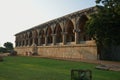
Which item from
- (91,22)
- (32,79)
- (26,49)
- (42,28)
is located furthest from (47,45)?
(32,79)

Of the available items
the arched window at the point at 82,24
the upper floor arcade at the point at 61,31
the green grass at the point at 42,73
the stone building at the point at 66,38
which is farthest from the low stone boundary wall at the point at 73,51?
the green grass at the point at 42,73

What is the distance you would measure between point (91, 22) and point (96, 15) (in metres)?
0.97

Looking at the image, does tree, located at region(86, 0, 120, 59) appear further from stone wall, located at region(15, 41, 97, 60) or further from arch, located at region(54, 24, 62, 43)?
arch, located at region(54, 24, 62, 43)

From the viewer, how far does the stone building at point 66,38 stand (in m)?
31.2

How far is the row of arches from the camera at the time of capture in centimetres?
3419

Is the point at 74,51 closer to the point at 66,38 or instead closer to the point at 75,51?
the point at 75,51

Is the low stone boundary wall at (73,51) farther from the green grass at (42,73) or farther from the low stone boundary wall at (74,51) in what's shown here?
the green grass at (42,73)

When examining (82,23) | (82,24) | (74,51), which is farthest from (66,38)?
(82,23)

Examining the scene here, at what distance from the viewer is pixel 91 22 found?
23672 millimetres

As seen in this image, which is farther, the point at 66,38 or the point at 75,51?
the point at 66,38

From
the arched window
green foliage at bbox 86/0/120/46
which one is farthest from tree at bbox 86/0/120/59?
the arched window

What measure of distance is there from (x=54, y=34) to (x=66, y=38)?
375cm

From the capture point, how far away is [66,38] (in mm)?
38281

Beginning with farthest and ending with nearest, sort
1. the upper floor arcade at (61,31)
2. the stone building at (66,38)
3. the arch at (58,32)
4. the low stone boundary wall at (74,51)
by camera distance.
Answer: the arch at (58,32) < the upper floor arcade at (61,31) < the stone building at (66,38) < the low stone boundary wall at (74,51)
